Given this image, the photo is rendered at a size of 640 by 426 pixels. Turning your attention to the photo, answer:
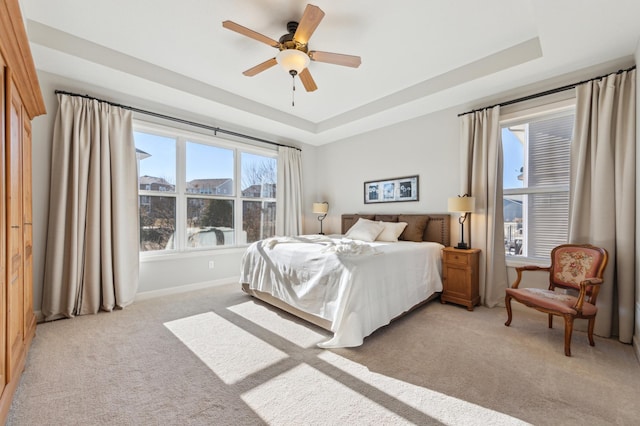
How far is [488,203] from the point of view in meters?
3.35

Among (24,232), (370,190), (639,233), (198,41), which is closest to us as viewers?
(24,232)

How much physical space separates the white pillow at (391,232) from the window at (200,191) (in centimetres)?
212

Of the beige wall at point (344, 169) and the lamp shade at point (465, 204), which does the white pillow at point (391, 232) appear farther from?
the lamp shade at point (465, 204)

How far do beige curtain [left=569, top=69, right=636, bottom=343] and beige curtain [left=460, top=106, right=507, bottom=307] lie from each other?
69 cm

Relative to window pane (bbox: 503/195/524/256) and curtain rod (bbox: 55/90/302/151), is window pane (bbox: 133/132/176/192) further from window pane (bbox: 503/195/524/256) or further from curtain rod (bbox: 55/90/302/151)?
window pane (bbox: 503/195/524/256)

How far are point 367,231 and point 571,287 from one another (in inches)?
88.2

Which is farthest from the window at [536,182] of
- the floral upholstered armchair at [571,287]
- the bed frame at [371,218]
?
the bed frame at [371,218]

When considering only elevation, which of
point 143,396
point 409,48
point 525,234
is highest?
point 409,48

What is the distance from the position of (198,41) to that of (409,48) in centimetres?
210

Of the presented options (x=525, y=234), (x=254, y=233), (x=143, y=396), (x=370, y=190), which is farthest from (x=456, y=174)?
(x=143, y=396)

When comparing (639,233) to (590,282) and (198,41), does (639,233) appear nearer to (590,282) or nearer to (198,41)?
(590,282)

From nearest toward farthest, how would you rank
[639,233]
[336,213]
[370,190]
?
1. [639,233]
2. [370,190]
3. [336,213]

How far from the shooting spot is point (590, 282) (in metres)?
2.19

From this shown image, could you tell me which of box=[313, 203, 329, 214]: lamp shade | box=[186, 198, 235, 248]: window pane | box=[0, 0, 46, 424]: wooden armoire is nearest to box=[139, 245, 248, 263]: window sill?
box=[186, 198, 235, 248]: window pane
